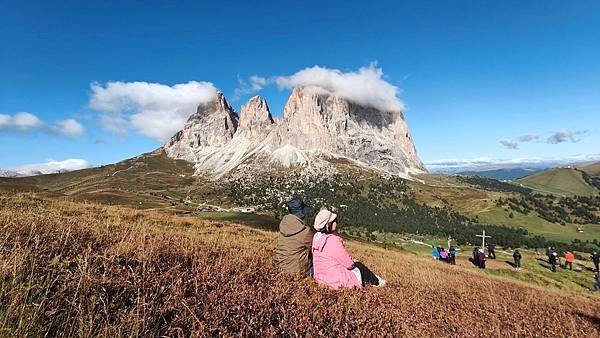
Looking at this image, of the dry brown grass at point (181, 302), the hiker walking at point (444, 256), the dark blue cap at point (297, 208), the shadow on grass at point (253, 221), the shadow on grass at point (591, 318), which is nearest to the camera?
the dry brown grass at point (181, 302)

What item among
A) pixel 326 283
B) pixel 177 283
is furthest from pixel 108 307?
pixel 326 283

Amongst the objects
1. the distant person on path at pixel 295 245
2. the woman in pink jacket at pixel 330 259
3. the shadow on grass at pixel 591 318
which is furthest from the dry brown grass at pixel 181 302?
the distant person on path at pixel 295 245

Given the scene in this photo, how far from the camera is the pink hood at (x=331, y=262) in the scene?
386 inches

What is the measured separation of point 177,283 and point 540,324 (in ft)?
25.1

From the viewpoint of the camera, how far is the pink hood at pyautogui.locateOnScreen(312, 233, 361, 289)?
981cm

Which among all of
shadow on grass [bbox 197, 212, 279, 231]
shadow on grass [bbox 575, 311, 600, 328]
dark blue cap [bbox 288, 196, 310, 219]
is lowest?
shadow on grass [bbox 197, 212, 279, 231]

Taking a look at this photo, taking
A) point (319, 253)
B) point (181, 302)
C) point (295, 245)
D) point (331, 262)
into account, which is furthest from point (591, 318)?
point (181, 302)

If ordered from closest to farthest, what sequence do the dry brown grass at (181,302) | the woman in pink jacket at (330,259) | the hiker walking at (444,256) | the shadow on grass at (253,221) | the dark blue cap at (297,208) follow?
the dry brown grass at (181,302), the woman in pink jacket at (330,259), the dark blue cap at (297,208), the shadow on grass at (253,221), the hiker walking at (444,256)

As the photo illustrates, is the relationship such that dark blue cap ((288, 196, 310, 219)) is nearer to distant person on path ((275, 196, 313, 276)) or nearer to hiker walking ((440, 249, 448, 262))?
distant person on path ((275, 196, 313, 276))

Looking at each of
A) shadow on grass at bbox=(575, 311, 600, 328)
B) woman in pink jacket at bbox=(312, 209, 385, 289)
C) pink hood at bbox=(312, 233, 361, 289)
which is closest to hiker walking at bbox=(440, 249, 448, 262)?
shadow on grass at bbox=(575, 311, 600, 328)

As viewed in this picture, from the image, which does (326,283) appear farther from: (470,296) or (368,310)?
(470,296)

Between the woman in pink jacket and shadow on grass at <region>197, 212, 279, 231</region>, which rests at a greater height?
the woman in pink jacket

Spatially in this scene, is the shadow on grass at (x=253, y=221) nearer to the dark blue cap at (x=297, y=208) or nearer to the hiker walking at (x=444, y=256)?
the hiker walking at (x=444, y=256)

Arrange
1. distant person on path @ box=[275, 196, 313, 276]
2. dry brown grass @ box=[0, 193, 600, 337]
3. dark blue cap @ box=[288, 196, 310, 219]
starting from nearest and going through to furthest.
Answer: dry brown grass @ box=[0, 193, 600, 337]
distant person on path @ box=[275, 196, 313, 276]
dark blue cap @ box=[288, 196, 310, 219]
